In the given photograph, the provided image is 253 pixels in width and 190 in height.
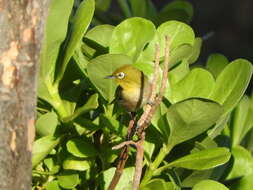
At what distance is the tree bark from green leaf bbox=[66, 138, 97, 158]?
0.19 meters

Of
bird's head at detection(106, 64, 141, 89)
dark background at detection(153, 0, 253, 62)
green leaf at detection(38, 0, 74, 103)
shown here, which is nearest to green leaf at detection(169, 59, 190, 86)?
bird's head at detection(106, 64, 141, 89)

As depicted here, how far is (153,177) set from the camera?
1.72 metres

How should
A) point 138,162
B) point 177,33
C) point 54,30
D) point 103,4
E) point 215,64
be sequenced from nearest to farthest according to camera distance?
point 138,162 < point 54,30 < point 177,33 < point 215,64 < point 103,4

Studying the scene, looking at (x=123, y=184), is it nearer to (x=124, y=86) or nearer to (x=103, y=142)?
(x=103, y=142)

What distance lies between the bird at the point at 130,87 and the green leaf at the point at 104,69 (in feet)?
0.04

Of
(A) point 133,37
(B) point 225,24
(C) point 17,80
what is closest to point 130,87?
(A) point 133,37

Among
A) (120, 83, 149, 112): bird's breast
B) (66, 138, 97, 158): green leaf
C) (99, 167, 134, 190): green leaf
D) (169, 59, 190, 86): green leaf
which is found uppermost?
(169, 59, 190, 86): green leaf

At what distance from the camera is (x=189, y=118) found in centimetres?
157

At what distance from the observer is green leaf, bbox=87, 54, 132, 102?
1.59 metres

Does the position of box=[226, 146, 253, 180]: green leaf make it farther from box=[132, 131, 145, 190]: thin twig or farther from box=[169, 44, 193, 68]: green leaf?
box=[132, 131, 145, 190]: thin twig

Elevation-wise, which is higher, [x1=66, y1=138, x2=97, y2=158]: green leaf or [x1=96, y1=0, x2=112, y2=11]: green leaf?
[x1=96, y1=0, x2=112, y2=11]: green leaf

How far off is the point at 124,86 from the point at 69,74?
0.47ft

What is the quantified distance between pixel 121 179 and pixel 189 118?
0.80 feet

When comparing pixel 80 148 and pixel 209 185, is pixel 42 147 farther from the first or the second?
pixel 209 185
